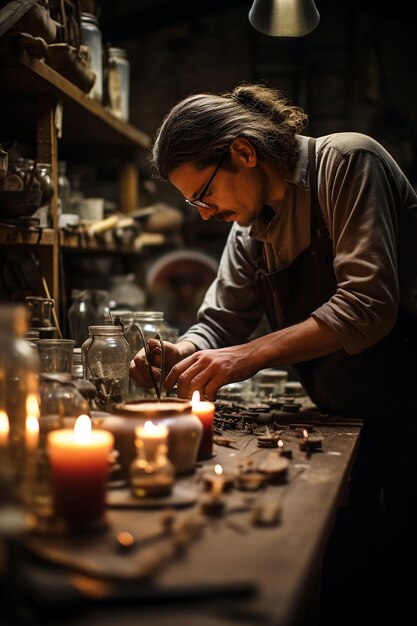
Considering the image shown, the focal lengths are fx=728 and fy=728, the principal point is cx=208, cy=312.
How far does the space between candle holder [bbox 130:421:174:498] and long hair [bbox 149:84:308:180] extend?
4.79 ft

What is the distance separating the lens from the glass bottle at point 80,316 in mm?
4035

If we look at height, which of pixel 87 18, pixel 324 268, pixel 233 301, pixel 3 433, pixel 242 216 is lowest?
pixel 3 433

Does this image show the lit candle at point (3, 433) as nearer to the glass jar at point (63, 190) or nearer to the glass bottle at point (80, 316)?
the glass bottle at point (80, 316)

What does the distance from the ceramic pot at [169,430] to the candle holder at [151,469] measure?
0.16m

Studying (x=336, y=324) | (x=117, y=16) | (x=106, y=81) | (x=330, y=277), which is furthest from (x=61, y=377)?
(x=117, y=16)

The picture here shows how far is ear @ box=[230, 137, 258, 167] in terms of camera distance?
2904 mm

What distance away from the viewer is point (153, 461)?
1727 millimetres

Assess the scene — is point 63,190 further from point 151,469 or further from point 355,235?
point 151,469

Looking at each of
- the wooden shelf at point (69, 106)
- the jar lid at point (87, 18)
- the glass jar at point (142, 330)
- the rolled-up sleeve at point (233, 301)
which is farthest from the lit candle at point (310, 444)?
the jar lid at point (87, 18)

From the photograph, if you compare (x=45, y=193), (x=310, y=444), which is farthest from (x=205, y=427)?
(x=45, y=193)

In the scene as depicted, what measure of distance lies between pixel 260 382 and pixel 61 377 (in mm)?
2240

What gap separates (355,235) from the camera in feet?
8.88

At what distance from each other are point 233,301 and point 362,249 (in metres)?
0.90

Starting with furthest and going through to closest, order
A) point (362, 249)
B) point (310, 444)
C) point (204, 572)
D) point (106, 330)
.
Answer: point (106, 330) → point (362, 249) → point (310, 444) → point (204, 572)
